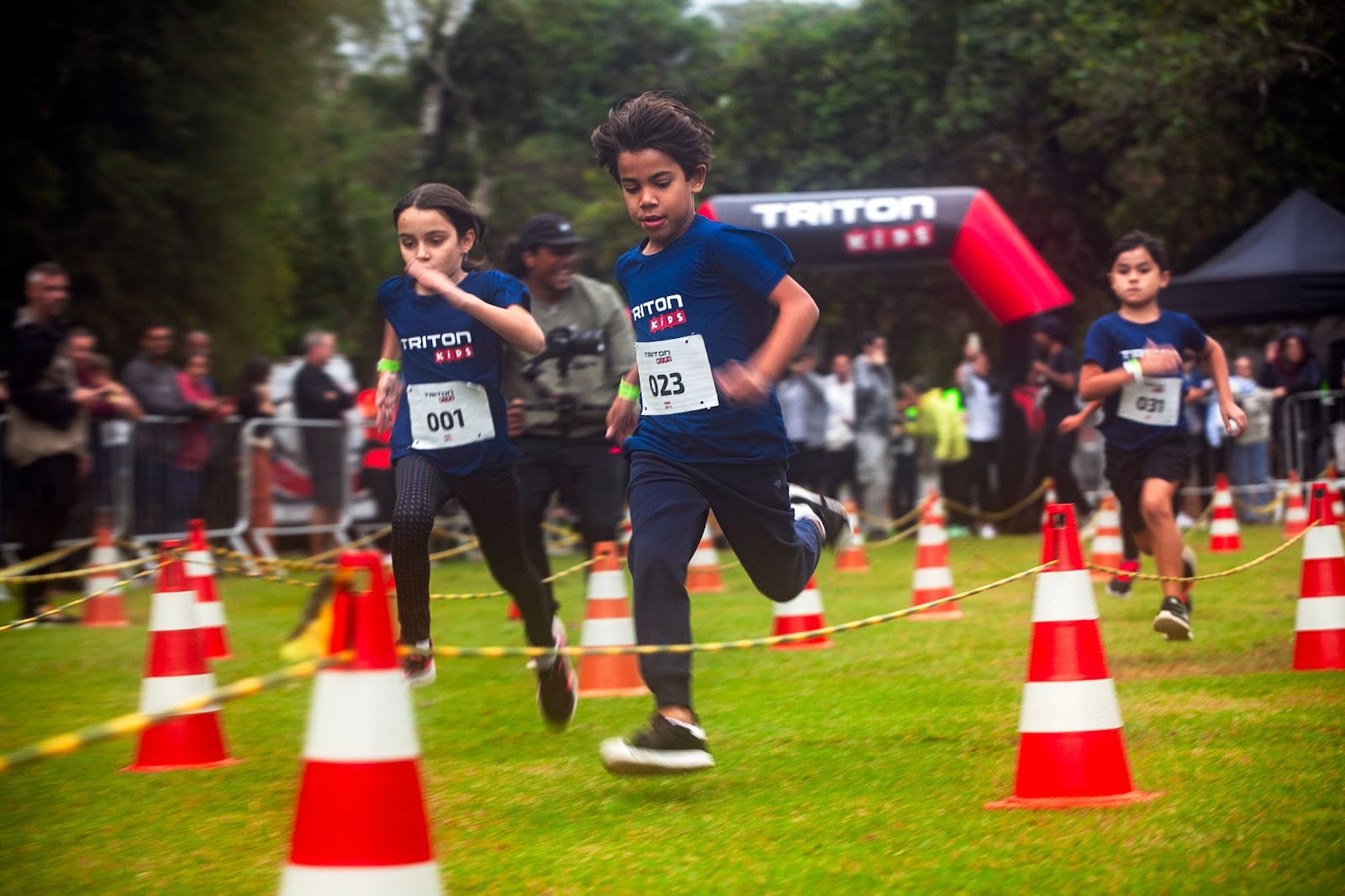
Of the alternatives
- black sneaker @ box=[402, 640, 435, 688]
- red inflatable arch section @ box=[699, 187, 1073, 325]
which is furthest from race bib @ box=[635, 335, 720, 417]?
red inflatable arch section @ box=[699, 187, 1073, 325]

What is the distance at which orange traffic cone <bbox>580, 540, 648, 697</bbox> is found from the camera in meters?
7.14

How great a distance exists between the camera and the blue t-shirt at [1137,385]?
8148mm

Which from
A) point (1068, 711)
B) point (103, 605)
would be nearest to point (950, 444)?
point (103, 605)

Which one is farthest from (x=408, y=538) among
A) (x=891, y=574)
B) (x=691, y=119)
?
(x=891, y=574)

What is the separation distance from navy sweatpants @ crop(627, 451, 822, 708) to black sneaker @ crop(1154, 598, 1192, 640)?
2.92 metres

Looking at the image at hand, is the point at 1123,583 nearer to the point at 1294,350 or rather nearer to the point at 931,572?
the point at 931,572

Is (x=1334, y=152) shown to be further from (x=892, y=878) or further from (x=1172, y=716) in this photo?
(x=892, y=878)

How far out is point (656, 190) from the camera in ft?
16.8

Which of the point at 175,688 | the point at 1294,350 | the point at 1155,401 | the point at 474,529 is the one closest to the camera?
the point at 175,688

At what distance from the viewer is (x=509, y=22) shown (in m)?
38.9

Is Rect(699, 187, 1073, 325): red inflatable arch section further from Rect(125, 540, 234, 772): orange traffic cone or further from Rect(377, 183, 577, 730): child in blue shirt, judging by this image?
Rect(125, 540, 234, 772): orange traffic cone

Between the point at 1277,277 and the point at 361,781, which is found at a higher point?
the point at 1277,277

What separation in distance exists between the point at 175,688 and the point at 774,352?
2389 millimetres

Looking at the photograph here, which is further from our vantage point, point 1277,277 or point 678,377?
point 1277,277
